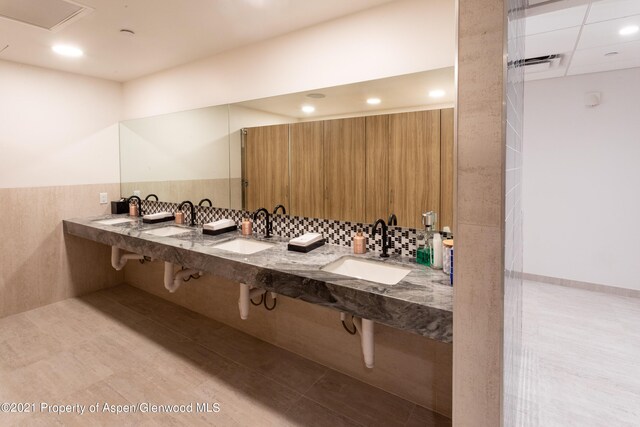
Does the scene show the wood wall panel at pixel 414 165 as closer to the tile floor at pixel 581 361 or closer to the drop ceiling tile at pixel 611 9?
the tile floor at pixel 581 361

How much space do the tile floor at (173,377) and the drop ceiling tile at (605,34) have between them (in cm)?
314

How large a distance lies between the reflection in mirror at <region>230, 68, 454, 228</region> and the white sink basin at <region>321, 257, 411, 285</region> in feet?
0.93

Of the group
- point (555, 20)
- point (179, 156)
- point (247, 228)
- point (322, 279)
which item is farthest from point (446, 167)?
point (179, 156)

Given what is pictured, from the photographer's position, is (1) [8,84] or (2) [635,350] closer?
(2) [635,350]

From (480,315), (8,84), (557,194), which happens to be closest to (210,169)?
(8,84)

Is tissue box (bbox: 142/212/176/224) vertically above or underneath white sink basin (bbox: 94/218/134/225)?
above

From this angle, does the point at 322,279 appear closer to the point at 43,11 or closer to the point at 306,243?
the point at 306,243

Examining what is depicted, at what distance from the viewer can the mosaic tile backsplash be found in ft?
6.59

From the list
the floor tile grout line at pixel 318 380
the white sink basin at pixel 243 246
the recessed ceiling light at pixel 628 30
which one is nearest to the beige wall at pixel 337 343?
the floor tile grout line at pixel 318 380

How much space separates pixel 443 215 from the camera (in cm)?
182

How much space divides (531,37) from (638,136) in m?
1.92

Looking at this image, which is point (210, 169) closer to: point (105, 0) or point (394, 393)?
point (105, 0)

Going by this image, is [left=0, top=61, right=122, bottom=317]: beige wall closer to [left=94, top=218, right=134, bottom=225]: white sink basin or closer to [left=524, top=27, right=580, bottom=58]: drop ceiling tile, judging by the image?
[left=94, top=218, right=134, bottom=225]: white sink basin

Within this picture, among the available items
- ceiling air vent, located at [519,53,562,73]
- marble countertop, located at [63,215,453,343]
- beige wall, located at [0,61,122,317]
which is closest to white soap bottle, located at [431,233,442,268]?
marble countertop, located at [63,215,453,343]
